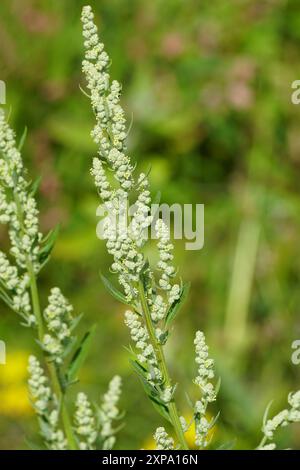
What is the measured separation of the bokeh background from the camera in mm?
2883

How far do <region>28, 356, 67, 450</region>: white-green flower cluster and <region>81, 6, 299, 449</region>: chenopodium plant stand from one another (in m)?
0.13

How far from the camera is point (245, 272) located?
2.93m

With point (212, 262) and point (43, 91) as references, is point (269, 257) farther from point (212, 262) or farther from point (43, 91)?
point (43, 91)

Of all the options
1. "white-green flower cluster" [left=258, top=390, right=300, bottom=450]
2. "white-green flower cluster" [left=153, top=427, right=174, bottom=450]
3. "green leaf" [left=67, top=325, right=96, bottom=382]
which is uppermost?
"green leaf" [left=67, top=325, right=96, bottom=382]

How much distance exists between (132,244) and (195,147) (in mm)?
2376

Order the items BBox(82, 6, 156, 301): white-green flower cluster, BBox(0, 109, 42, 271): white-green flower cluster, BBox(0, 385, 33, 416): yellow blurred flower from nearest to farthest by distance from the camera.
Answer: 1. BBox(82, 6, 156, 301): white-green flower cluster
2. BBox(0, 109, 42, 271): white-green flower cluster
3. BBox(0, 385, 33, 416): yellow blurred flower

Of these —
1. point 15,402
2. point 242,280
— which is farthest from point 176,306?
point 242,280

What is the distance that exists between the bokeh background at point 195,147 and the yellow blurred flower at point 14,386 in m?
0.18

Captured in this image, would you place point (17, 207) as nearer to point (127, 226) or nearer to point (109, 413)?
point (127, 226)

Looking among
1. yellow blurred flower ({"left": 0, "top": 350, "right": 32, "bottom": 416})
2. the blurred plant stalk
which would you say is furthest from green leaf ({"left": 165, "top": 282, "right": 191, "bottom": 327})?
the blurred plant stalk

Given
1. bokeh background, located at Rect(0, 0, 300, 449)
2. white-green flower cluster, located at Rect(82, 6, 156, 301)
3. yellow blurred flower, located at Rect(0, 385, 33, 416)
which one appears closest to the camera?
white-green flower cluster, located at Rect(82, 6, 156, 301)

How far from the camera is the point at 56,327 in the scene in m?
0.94

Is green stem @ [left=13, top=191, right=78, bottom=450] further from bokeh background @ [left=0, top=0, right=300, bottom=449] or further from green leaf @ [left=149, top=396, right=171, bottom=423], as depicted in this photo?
bokeh background @ [left=0, top=0, right=300, bottom=449]

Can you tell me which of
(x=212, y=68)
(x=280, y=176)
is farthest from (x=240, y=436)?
(x=212, y=68)
